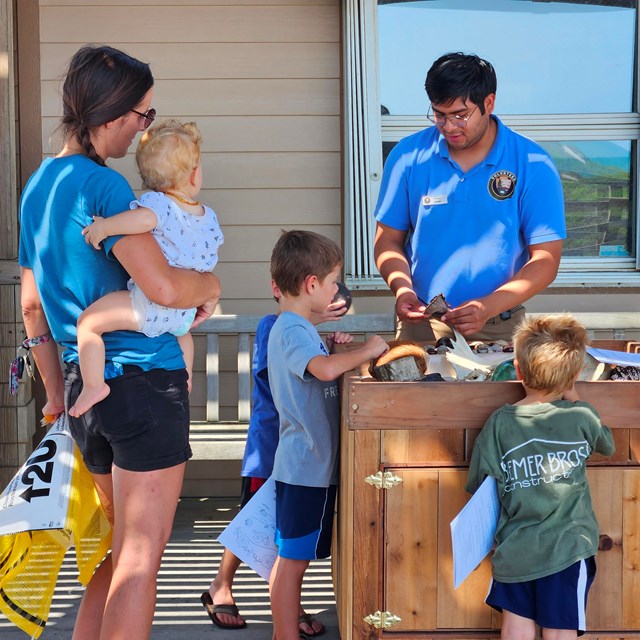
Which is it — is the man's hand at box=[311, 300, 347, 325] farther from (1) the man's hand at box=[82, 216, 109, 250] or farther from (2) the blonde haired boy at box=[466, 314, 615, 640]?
(1) the man's hand at box=[82, 216, 109, 250]

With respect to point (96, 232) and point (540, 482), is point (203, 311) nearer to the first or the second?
point (96, 232)

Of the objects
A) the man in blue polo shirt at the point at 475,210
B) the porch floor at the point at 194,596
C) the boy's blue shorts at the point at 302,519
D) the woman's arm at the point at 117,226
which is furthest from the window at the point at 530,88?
the woman's arm at the point at 117,226

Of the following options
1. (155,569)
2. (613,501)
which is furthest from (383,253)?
(155,569)

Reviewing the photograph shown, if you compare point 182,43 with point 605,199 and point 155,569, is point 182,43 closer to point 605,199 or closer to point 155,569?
point 605,199

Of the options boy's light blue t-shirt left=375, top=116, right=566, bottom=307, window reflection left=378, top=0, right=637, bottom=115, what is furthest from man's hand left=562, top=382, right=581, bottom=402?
window reflection left=378, top=0, right=637, bottom=115

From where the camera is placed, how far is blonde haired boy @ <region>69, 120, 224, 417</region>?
2.14m

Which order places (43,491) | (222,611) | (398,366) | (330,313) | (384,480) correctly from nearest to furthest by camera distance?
(43,491)
(384,480)
(398,366)
(330,313)
(222,611)

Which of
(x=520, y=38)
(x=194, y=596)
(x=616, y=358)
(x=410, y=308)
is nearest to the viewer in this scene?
(x=616, y=358)

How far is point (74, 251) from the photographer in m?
2.15

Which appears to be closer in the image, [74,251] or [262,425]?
[74,251]

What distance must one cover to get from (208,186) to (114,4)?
3.20ft

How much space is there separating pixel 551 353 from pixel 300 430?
78 cm

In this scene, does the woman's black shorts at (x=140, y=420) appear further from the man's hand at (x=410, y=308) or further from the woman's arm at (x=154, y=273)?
the man's hand at (x=410, y=308)

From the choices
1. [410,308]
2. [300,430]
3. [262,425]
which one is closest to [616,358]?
[410,308]
